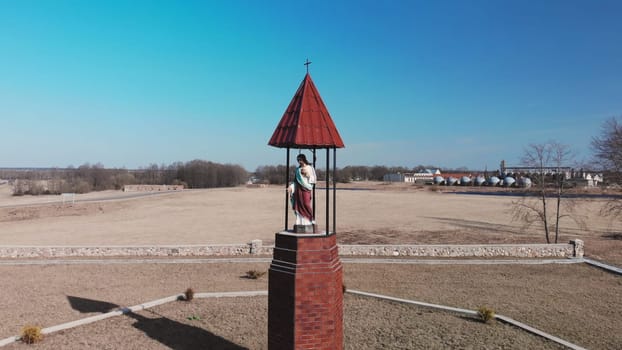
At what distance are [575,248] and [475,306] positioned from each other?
8745 mm

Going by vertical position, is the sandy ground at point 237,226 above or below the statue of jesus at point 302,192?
below

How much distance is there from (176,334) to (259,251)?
811 cm

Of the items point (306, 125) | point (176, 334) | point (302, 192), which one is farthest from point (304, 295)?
point (176, 334)

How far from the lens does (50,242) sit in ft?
63.1

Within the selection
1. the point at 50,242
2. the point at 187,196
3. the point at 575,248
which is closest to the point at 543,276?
the point at 575,248

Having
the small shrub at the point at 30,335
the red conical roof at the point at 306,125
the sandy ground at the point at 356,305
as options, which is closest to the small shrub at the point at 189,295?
the sandy ground at the point at 356,305

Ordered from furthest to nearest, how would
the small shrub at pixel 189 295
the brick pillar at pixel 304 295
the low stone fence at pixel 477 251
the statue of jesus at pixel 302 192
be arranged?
the low stone fence at pixel 477 251 < the small shrub at pixel 189 295 < the statue of jesus at pixel 302 192 < the brick pillar at pixel 304 295

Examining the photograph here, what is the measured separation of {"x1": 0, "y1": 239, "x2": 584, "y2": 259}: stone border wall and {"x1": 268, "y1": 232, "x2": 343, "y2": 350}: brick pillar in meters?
9.78

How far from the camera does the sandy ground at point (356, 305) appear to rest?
737 cm

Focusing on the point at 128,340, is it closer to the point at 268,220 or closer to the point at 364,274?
the point at 364,274

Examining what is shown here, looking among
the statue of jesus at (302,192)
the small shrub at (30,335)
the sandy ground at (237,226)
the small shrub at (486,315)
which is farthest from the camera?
the sandy ground at (237,226)

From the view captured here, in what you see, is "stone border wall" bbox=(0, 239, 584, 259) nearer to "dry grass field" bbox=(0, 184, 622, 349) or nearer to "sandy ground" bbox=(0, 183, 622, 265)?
"dry grass field" bbox=(0, 184, 622, 349)

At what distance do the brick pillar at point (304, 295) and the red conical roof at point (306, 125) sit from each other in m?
1.57

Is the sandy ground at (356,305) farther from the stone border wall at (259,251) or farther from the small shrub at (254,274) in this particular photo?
the stone border wall at (259,251)
